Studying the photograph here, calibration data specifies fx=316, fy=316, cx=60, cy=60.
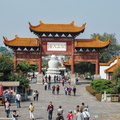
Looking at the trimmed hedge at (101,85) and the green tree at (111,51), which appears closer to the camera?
the trimmed hedge at (101,85)

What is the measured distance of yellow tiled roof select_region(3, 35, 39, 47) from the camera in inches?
2130

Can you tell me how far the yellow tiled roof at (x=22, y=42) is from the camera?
54094 millimetres

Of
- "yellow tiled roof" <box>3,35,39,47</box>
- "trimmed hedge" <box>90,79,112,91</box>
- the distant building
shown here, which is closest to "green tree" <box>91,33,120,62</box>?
the distant building

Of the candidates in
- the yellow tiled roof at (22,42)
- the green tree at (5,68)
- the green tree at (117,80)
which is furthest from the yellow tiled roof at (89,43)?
the green tree at (117,80)

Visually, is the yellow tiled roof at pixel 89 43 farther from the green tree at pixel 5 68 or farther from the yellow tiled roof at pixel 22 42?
the green tree at pixel 5 68

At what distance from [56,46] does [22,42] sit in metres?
5.96

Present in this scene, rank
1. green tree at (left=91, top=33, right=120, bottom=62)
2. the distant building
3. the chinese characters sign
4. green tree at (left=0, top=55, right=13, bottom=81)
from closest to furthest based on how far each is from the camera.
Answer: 1. green tree at (left=0, top=55, right=13, bottom=81)
2. the distant building
3. the chinese characters sign
4. green tree at (left=91, top=33, right=120, bottom=62)

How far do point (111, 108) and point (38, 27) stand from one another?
101ft

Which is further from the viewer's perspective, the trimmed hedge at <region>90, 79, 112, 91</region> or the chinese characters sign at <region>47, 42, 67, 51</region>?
the chinese characters sign at <region>47, 42, 67, 51</region>

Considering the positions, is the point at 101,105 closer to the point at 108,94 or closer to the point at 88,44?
the point at 108,94

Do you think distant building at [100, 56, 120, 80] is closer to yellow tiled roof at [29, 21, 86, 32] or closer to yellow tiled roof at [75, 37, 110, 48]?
yellow tiled roof at [75, 37, 110, 48]

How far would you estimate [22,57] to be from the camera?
54719 millimetres

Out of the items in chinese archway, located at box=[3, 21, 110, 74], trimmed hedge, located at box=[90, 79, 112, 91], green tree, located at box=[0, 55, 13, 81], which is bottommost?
trimmed hedge, located at box=[90, 79, 112, 91]

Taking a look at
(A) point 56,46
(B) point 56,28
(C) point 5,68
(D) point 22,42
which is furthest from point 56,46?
(C) point 5,68
